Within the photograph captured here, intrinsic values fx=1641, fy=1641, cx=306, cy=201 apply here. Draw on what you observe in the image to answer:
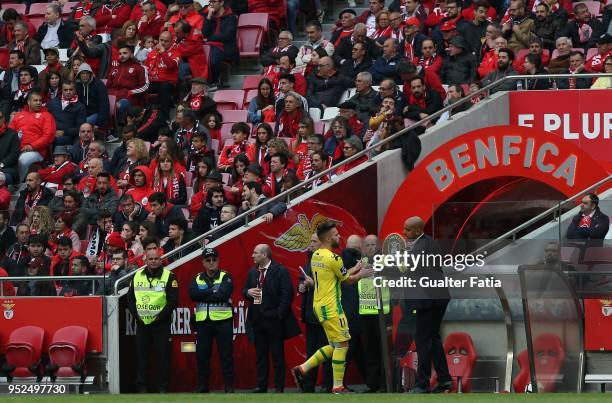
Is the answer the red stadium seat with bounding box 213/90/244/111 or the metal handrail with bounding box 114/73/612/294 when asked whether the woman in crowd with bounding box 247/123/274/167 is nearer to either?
the metal handrail with bounding box 114/73/612/294

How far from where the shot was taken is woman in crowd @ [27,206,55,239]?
68.5 feet

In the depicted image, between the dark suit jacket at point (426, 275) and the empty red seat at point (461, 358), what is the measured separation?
2.33ft

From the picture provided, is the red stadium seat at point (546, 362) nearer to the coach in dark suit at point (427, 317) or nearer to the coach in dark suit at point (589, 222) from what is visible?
the coach in dark suit at point (427, 317)

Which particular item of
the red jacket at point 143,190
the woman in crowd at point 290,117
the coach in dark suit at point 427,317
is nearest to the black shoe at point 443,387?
the coach in dark suit at point 427,317

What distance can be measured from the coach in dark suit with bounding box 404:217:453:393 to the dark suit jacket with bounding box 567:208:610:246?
65.8 inches

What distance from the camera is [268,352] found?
60.8 feet

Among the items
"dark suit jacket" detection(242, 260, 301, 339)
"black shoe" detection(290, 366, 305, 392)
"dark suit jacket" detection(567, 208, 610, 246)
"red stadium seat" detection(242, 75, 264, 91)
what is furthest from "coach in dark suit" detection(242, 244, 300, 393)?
"red stadium seat" detection(242, 75, 264, 91)

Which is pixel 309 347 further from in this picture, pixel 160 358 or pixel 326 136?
pixel 326 136

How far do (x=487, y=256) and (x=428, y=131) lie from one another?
13.8ft

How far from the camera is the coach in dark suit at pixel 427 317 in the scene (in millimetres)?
16594

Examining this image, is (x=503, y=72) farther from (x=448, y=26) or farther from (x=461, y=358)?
(x=461, y=358)

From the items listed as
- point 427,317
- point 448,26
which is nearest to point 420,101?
point 448,26

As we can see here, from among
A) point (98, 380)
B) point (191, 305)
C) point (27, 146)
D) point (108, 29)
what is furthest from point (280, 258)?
point (108, 29)

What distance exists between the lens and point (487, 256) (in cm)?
1709
